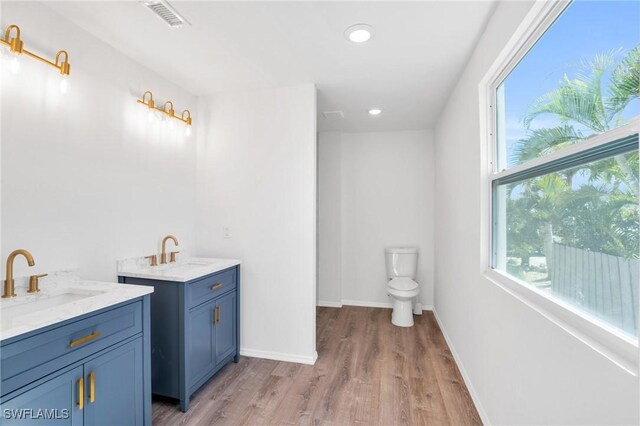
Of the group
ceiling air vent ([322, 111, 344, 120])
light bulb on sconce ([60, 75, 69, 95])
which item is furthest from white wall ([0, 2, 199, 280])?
ceiling air vent ([322, 111, 344, 120])

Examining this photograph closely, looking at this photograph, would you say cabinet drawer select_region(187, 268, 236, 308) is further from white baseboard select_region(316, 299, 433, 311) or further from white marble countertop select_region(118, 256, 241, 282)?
white baseboard select_region(316, 299, 433, 311)

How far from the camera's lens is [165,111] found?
2477 mm

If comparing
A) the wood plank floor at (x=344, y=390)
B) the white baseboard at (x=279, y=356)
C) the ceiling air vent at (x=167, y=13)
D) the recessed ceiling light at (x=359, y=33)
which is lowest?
the wood plank floor at (x=344, y=390)

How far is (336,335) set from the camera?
3252 mm

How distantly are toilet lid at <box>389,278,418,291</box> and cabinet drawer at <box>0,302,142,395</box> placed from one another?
266 centimetres

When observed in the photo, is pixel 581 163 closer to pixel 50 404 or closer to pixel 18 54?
pixel 50 404

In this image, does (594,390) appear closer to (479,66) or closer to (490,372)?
(490,372)

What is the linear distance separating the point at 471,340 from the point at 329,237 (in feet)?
7.87

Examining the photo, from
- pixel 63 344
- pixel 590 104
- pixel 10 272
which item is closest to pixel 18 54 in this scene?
pixel 10 272

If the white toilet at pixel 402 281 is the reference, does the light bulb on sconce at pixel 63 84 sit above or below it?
above

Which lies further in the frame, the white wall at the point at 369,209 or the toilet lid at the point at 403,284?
the white wall at the point at 369,209

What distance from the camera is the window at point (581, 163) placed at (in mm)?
841

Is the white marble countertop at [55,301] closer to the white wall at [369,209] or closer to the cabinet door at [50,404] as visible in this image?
the cabinet door at [50,404]

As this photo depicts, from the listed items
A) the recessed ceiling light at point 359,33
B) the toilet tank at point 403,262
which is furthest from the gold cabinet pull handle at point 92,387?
the toilet tank at point 403,262
